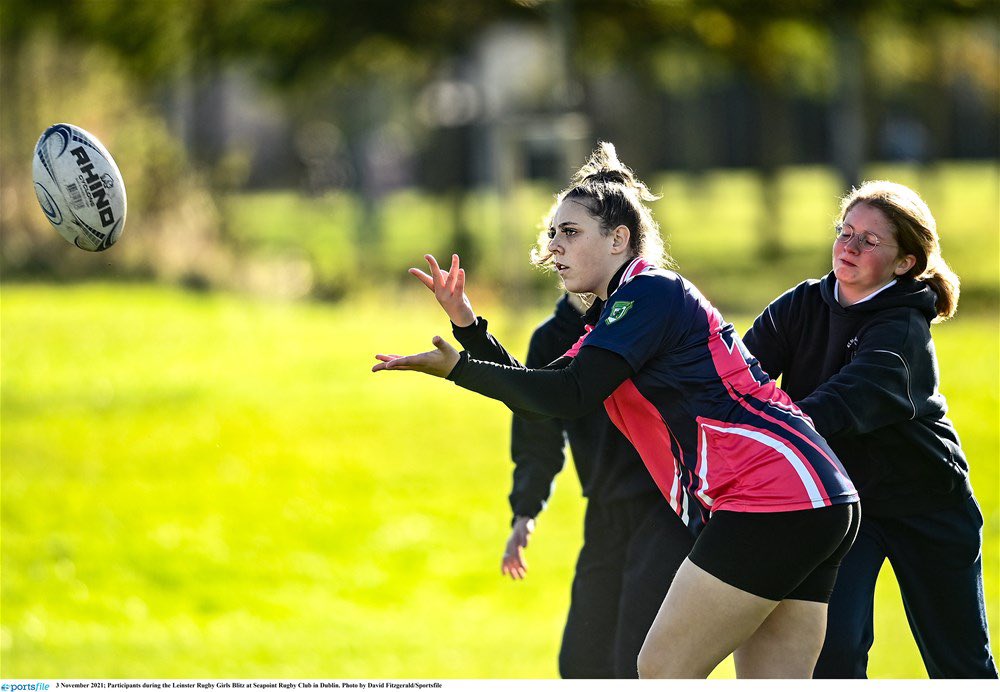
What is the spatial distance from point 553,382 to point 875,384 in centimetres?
103

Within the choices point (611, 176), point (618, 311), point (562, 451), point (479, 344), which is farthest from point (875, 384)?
point (562, 451)

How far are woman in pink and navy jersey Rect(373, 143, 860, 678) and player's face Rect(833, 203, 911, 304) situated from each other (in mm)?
561

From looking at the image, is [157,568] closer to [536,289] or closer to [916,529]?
[916,529]

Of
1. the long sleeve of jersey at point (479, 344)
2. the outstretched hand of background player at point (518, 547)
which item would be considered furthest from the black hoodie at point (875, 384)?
the outstretched hand of background player at point (518, 547)

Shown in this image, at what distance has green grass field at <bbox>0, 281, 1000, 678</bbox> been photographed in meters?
10.4

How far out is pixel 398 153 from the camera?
4784cm

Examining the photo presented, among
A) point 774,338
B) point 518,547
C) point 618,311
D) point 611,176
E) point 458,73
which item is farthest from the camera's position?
point 458,73

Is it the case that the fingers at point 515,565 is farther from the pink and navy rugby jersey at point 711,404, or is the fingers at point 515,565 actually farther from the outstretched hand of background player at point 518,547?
the pink and navy rugby jersey at point 711,404

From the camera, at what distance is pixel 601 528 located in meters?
4.79

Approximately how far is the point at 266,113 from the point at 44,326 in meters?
29.9

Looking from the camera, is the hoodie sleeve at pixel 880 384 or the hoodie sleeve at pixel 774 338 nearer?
the hoodie sleeve at pixel 880 384

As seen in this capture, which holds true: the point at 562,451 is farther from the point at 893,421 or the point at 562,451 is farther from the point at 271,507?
the point at 271,507

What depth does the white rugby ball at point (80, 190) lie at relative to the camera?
450cm

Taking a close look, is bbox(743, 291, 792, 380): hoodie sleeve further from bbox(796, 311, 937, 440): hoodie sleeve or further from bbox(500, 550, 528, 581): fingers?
bbox(500, 550, 528, 581): fingers
